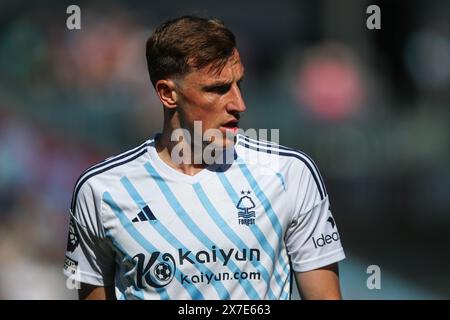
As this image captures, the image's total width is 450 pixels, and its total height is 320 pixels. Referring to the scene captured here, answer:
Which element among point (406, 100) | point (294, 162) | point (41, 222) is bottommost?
point (41, 222)

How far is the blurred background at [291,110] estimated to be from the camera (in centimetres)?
908

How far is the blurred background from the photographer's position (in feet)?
29.8

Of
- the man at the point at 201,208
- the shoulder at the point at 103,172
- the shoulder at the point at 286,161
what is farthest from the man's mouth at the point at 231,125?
the shoulder at the point at 103,172

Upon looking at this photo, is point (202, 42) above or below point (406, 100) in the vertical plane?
above

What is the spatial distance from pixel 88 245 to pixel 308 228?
0.98 meters

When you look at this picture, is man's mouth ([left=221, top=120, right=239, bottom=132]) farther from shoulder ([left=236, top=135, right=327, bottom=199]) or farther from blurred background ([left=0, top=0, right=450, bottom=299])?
blurred background ([left=0, top=0, right=450, bottom=299])

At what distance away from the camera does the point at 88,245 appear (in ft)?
12.9

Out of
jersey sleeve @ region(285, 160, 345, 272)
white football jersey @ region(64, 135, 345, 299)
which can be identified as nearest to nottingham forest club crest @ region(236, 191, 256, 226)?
white football jersey @ region(64, 135, 345, 299)

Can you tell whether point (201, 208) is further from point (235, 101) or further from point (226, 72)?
point (226, 72)

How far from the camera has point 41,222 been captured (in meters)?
8.97

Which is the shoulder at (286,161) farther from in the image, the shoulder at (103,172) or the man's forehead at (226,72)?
the shoulder at (103,172)

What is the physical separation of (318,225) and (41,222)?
18.6 feet

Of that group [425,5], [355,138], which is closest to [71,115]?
[355,138]
